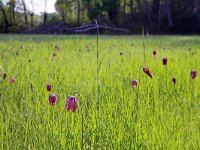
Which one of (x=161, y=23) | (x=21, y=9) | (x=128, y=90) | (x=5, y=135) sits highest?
(x=21, y=9)

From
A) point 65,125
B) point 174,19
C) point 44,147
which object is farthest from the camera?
point 174,19

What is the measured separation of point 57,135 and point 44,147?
0.09 m

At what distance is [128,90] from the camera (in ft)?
7.43

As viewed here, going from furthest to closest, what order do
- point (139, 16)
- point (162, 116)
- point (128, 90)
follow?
1. point (139, 16)
2. point (128, 90)
3. point (162, 116)

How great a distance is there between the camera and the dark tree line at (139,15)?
2875cm

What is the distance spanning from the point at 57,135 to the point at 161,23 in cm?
2988

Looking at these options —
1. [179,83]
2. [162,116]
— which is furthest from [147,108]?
[179,83]

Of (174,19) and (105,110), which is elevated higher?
(174,19)

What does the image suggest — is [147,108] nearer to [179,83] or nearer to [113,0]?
[179,83]

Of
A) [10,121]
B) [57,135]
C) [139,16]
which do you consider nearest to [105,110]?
[57,135]

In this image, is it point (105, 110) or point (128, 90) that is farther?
point (128, 90)

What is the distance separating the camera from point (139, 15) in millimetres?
33000

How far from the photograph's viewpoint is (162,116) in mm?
1677

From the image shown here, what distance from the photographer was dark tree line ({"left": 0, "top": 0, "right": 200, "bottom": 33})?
2875cm
